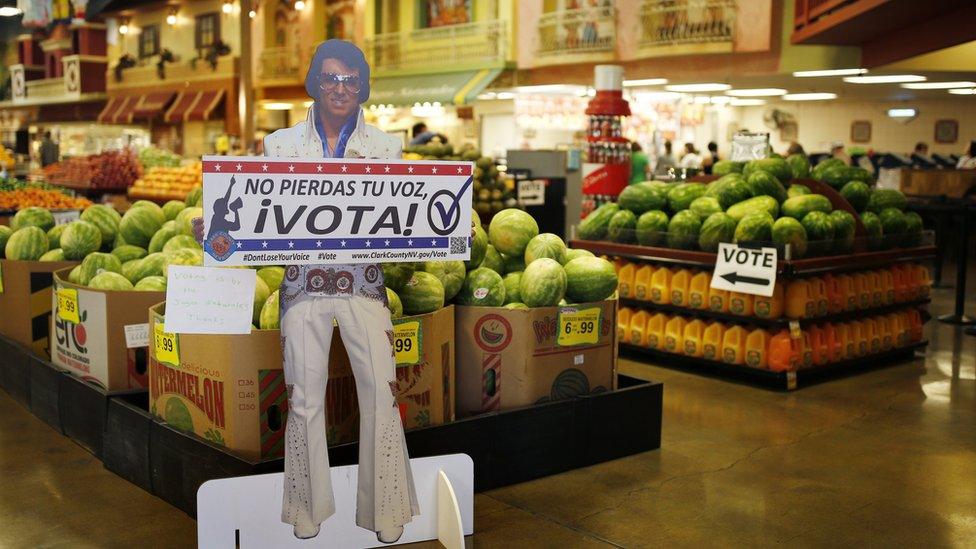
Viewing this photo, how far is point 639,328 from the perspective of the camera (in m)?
6.77

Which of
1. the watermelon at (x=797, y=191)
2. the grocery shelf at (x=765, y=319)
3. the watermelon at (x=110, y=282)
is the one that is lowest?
the grocery shelf at (x=765, y=319)

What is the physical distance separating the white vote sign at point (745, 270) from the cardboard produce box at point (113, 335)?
338 centimetres

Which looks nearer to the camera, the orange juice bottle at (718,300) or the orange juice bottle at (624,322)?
the orange juice bottle at (718,300)

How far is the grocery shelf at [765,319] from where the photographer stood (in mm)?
6059

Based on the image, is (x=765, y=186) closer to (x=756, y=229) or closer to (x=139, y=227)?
(x=756, y=229)

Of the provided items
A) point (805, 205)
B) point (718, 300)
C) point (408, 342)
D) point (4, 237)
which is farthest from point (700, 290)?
point (4, 237)

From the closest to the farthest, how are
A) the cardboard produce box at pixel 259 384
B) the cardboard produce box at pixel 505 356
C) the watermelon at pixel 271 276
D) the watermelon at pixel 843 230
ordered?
the cardboard produce box at pixel 259 384
the watermelon at pixel 271 276
the cardboard produce box at pixel 505 356
the watermelon at pixel 843 230

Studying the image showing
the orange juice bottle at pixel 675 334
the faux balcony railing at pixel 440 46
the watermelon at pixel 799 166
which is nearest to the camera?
the orange juice bottle at pixel 675 334

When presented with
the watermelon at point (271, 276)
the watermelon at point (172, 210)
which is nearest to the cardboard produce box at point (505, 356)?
the watermelon at point (271, 276)

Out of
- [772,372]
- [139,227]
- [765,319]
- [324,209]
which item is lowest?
[772,372]

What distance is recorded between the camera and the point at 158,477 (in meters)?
3.98

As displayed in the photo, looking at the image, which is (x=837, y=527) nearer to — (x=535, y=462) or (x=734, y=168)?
(x=535, y=462)

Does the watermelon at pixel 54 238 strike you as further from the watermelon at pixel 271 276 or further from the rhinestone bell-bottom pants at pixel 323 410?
the rhinestone bell-bottom pants at pixel 323 410

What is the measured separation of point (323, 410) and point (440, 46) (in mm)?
17095
